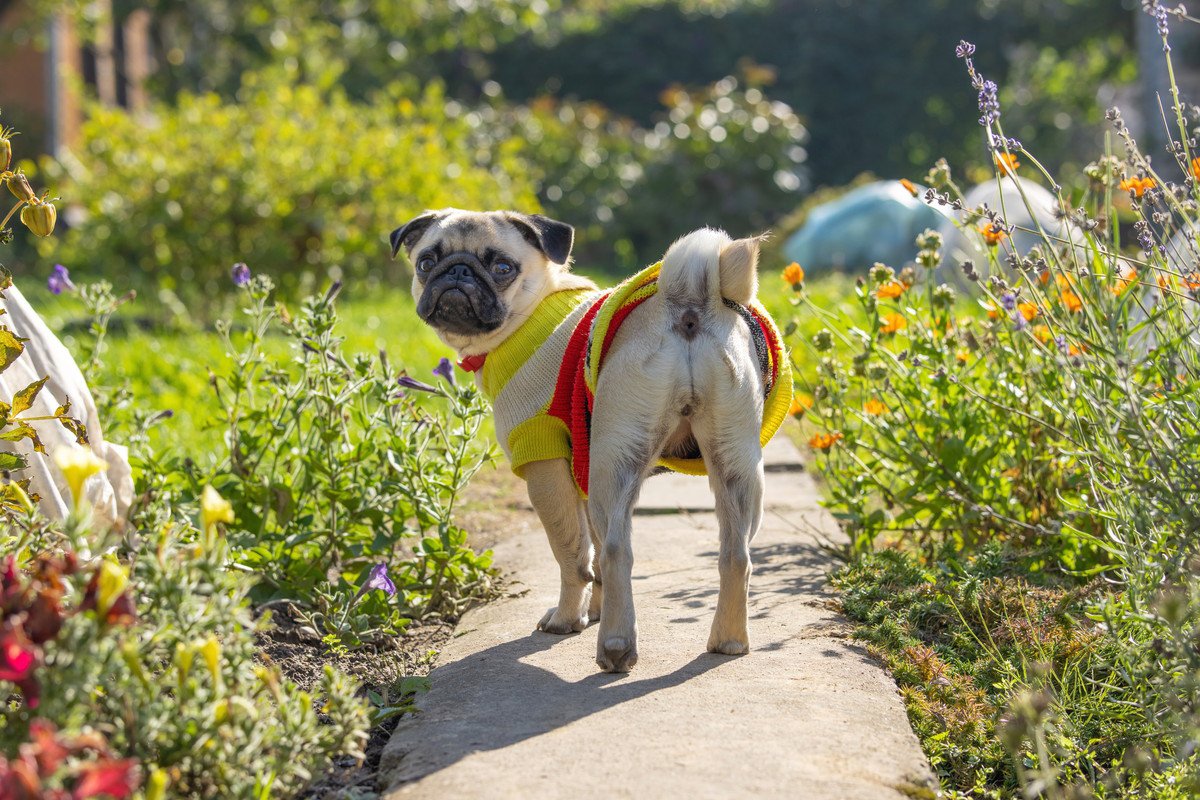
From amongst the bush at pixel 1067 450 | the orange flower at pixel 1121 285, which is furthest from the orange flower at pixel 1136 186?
the orange flower at pixel 1121 285

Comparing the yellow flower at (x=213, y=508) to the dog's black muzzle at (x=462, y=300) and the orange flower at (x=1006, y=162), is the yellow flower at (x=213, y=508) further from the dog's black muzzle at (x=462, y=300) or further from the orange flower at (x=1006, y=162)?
the orange flower at (x=1006, y=162)

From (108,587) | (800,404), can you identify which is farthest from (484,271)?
(108,587)

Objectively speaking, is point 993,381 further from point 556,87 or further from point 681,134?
point 556,87

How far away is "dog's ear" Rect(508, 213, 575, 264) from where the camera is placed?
3986mm

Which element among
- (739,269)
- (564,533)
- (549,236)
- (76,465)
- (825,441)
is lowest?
(564,533)

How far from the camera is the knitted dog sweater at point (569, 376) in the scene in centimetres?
346

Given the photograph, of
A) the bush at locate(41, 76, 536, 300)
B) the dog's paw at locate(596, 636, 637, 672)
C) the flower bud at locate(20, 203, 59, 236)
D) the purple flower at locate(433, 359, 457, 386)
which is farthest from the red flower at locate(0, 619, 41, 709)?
the bush at locate(41, 76, 536, 300)

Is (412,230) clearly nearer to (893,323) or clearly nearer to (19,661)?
(893,323)

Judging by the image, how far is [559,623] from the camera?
366 centimetres

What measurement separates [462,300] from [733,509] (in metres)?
1.09

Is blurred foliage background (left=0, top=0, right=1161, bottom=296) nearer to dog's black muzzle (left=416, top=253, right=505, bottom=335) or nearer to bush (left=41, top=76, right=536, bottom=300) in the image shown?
bush (left=41, top=76, right=536, bottom=300)

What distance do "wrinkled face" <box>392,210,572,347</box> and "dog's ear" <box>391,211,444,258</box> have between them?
16 millimetres

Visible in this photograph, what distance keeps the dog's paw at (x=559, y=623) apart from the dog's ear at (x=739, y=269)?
105 centimetres

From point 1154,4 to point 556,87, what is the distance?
20258 mm
